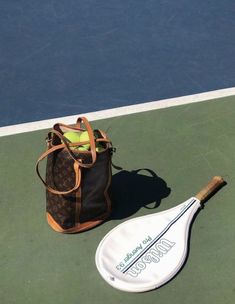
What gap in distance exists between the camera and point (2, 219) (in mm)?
4164

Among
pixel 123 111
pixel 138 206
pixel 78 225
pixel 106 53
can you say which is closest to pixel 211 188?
pixel 138 206

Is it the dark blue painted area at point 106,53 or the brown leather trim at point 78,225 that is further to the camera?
the dark blue painted area at point 106,53

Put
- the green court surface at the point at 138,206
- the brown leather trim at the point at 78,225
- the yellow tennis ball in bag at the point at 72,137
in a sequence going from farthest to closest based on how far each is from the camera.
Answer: the brown leather trim at the point at 78,225 → the yellow tennis ball in bag at the point at 72,137 → the green court surface at the point at 138,206

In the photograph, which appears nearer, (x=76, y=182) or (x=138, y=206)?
(x=76, y=182)

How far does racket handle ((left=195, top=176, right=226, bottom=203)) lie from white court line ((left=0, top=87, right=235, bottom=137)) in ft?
4.53

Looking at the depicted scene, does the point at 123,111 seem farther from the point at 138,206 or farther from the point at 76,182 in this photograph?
the point at 76,182

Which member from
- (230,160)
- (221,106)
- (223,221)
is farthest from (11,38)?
(223,221)

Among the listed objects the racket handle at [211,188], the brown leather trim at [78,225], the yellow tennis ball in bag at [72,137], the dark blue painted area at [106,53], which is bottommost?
the brown leather trim at [78,225]

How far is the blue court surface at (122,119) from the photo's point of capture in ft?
12.2

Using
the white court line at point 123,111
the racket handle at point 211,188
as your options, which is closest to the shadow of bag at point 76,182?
the racket handle at point 211,188

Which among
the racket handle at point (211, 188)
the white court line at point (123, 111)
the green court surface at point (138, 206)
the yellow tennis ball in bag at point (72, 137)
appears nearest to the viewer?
the green court surface at point (138, 206)

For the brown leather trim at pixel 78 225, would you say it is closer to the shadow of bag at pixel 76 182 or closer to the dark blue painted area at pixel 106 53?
the shadow of bag at pixel 76 182

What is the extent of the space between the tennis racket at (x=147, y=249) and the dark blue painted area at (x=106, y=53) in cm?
189

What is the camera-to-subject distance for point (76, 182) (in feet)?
12.3
